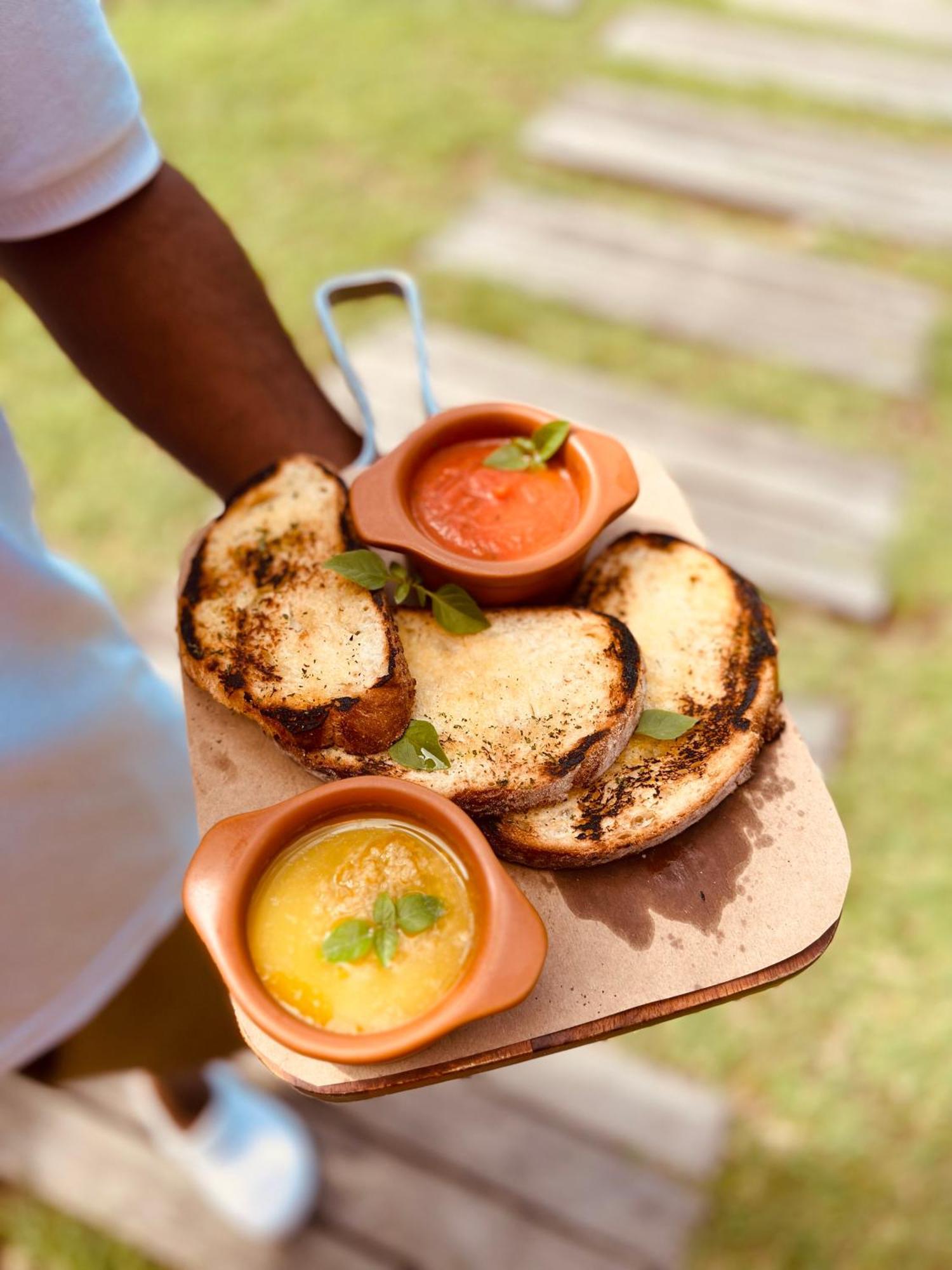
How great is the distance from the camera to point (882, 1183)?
2.79 metres

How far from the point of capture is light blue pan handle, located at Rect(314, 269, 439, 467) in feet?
6.52

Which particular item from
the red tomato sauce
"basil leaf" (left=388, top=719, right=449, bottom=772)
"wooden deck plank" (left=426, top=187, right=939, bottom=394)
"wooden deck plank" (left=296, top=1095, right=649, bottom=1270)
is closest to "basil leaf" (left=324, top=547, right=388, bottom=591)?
the red tomato sauce

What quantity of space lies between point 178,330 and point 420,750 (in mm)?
829

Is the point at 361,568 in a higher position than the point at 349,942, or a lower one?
higher

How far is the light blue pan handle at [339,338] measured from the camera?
199 centimetres

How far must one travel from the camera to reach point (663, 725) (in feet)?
5.33

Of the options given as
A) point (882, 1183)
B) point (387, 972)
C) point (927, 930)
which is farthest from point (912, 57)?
point (387, 972)

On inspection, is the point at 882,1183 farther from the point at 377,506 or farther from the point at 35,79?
the point at 35,79

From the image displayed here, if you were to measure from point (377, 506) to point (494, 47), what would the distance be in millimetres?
5773

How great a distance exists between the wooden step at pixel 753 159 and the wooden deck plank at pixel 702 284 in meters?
→ 0.35

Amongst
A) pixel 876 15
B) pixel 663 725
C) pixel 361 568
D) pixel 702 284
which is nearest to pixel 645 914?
pixel 663 725

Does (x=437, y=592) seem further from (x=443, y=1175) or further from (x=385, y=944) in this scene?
(x=443, y=1175)

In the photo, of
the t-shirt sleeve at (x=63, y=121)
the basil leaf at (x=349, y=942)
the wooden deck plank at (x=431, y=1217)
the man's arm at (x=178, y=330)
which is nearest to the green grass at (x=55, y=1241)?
the wooden deck plank at (x=431, y=1217)

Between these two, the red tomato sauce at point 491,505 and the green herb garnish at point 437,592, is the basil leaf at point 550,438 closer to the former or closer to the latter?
the red tomato sauce at point 491,505
